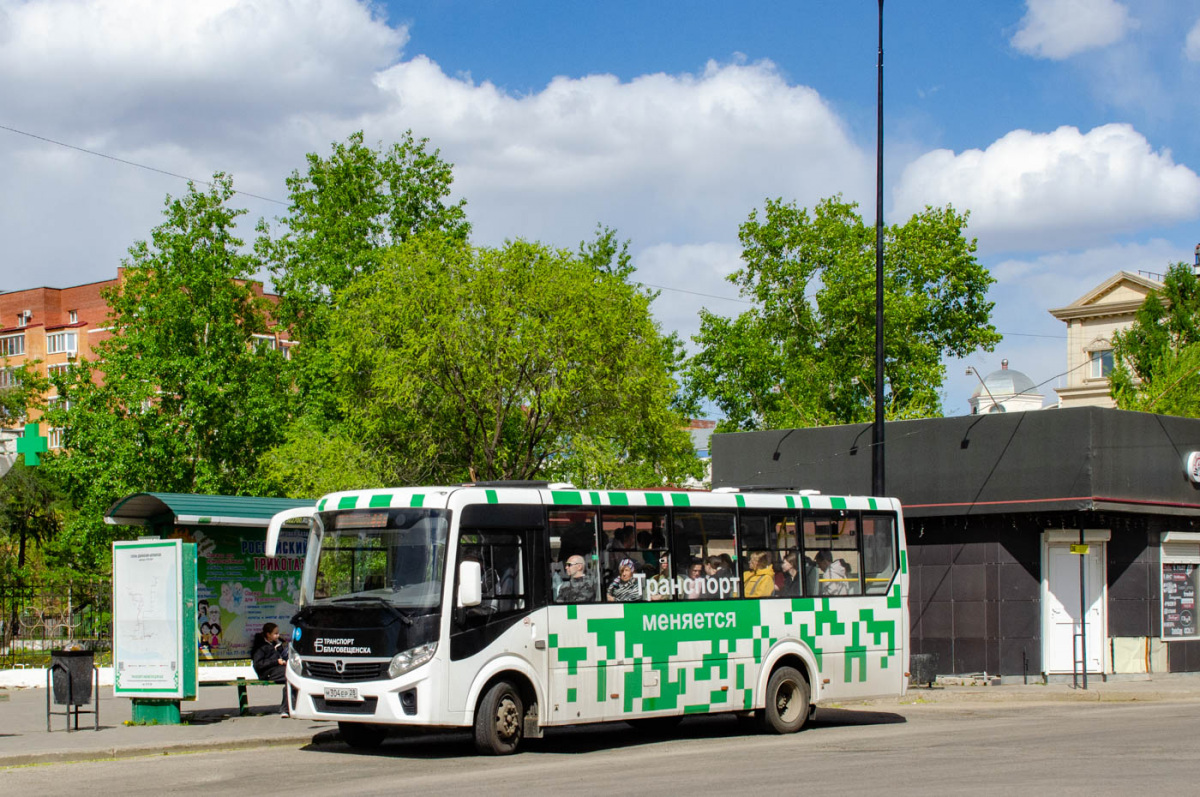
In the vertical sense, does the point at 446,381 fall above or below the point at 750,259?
below

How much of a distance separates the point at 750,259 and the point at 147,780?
45.3m

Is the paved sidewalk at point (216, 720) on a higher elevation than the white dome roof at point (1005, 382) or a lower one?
lower

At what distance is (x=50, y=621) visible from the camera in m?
26.3

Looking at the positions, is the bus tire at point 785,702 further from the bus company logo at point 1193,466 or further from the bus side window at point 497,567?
the bus company logo at point 1193,466

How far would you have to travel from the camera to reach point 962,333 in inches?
2175

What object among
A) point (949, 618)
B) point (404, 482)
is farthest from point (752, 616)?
point (404, 482)

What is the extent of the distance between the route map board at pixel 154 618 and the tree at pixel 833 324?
36.5m

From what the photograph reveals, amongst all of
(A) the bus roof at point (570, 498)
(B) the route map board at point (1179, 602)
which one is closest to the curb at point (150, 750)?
(A) the bus roof at point (570, 498)

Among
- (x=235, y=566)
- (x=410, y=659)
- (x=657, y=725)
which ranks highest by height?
(x=235, y=566)

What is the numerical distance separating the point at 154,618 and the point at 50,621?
36.9 feet

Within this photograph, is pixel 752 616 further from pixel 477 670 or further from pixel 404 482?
pixel 404 482

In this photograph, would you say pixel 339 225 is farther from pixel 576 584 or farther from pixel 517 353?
pixel 576 584

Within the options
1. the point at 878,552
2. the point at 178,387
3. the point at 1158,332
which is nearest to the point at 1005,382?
the point at 1158,332

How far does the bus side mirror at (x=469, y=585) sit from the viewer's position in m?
13.5
